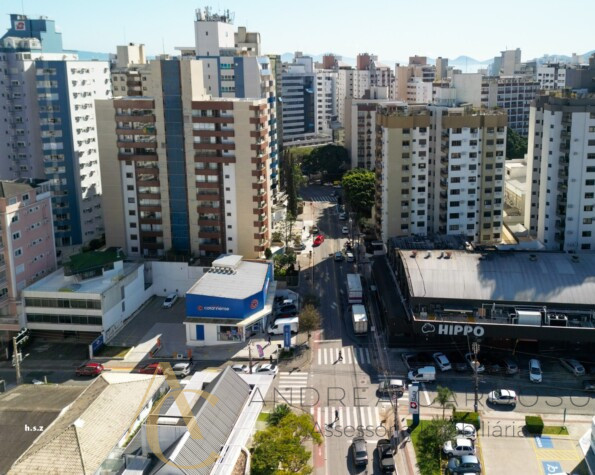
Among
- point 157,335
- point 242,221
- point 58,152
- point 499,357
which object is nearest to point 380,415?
point 499,357

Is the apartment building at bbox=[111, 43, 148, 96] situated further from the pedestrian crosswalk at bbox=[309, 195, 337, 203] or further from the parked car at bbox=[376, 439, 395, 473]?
the parked car at bbox=[376, 439, 395, 473]

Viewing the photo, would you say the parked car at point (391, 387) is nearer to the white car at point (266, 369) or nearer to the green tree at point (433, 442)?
the green tree at point (433, 442)

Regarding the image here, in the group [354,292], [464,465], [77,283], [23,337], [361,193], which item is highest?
[361,193]

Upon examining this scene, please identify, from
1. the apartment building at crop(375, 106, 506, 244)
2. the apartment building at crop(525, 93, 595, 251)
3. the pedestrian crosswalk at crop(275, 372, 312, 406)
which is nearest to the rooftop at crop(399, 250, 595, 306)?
the apartment building at crop(525, 93, 595, 251)

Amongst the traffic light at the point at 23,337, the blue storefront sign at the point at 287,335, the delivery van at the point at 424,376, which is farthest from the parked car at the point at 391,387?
the traffic light at the point at 23,337

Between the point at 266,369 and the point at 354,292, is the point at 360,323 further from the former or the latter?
the point at 266,369

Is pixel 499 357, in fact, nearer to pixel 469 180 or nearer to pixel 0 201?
pixel 469 180

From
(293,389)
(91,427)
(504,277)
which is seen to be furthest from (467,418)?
(91,427)
